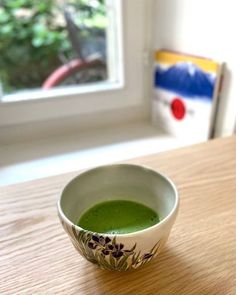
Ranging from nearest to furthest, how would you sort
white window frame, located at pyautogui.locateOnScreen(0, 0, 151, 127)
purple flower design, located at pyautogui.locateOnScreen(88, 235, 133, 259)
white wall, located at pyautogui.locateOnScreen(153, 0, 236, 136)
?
1. purple flower design, located at pyautogui.locateOnScreen(88, 235, 133, 259)
2. white wall, located at pyautogui.locateOnScreen(153, 0, 236, 136)
3. white window frame, located at pyautogui.locateOnScreen(0, 0, 151, 127)

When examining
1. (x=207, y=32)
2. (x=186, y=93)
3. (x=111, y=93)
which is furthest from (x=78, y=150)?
(x=207, y=32)

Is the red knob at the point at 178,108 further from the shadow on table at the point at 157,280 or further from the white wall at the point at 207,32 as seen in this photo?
the shadow on table at the point at 157,280

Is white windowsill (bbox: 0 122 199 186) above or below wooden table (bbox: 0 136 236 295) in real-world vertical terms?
below

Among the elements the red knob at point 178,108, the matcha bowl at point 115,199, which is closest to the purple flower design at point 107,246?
the matcha bowl at point 115,199

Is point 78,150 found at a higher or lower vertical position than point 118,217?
lower

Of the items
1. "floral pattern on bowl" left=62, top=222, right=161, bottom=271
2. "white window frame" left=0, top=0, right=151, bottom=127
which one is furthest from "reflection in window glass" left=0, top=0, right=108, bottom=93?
"floral pattern on bowl" left=62, top=222, right=161, bottom=271

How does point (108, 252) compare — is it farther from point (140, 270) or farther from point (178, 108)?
point (178, 108)

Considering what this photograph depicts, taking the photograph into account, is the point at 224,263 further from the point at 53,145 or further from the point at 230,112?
the point at 53,145

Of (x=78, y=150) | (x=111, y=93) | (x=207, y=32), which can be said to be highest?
(x=207, y=32)

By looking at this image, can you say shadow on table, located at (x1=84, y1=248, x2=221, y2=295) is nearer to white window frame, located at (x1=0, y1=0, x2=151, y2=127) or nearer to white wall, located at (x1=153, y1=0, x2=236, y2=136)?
white wall, located at (x1=153, y1=0, x2=236, y2=136)
